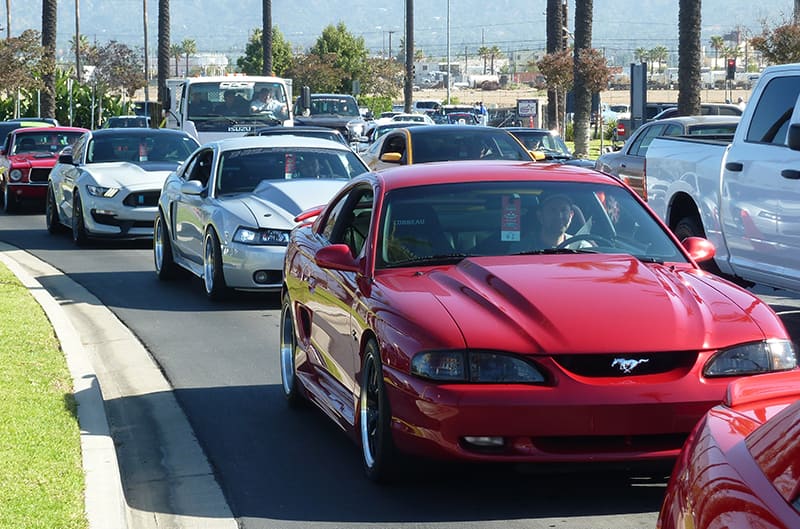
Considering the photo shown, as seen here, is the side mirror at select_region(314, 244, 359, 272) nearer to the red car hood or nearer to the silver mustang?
the red car hood

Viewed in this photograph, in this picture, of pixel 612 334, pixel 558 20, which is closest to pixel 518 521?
A: pixel 612 334

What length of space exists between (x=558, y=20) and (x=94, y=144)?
29883 millimetres

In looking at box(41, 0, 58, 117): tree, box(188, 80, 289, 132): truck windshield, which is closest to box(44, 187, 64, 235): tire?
box(188, 80, 289, 132): truck windshield

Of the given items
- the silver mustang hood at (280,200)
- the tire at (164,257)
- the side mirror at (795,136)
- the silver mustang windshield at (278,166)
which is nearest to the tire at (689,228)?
the side mirror at (795,136)

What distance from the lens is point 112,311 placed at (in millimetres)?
14062

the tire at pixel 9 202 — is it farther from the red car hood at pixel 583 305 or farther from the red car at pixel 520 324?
the red car hood at pixel 583 305

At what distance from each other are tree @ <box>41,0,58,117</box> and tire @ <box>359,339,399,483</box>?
48881 mm

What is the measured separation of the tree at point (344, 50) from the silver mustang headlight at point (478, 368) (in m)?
88.2

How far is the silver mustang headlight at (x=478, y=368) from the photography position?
6305mm

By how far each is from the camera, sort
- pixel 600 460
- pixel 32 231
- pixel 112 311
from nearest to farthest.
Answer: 1. pixel 600 460
2. pixel 112 311
3. pixel 32 231

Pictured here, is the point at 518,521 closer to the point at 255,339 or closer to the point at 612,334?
the point at 612,334

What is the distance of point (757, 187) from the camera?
11586 mm

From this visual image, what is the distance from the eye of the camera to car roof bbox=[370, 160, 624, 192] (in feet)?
26.4

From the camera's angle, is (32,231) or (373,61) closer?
(32,231)
